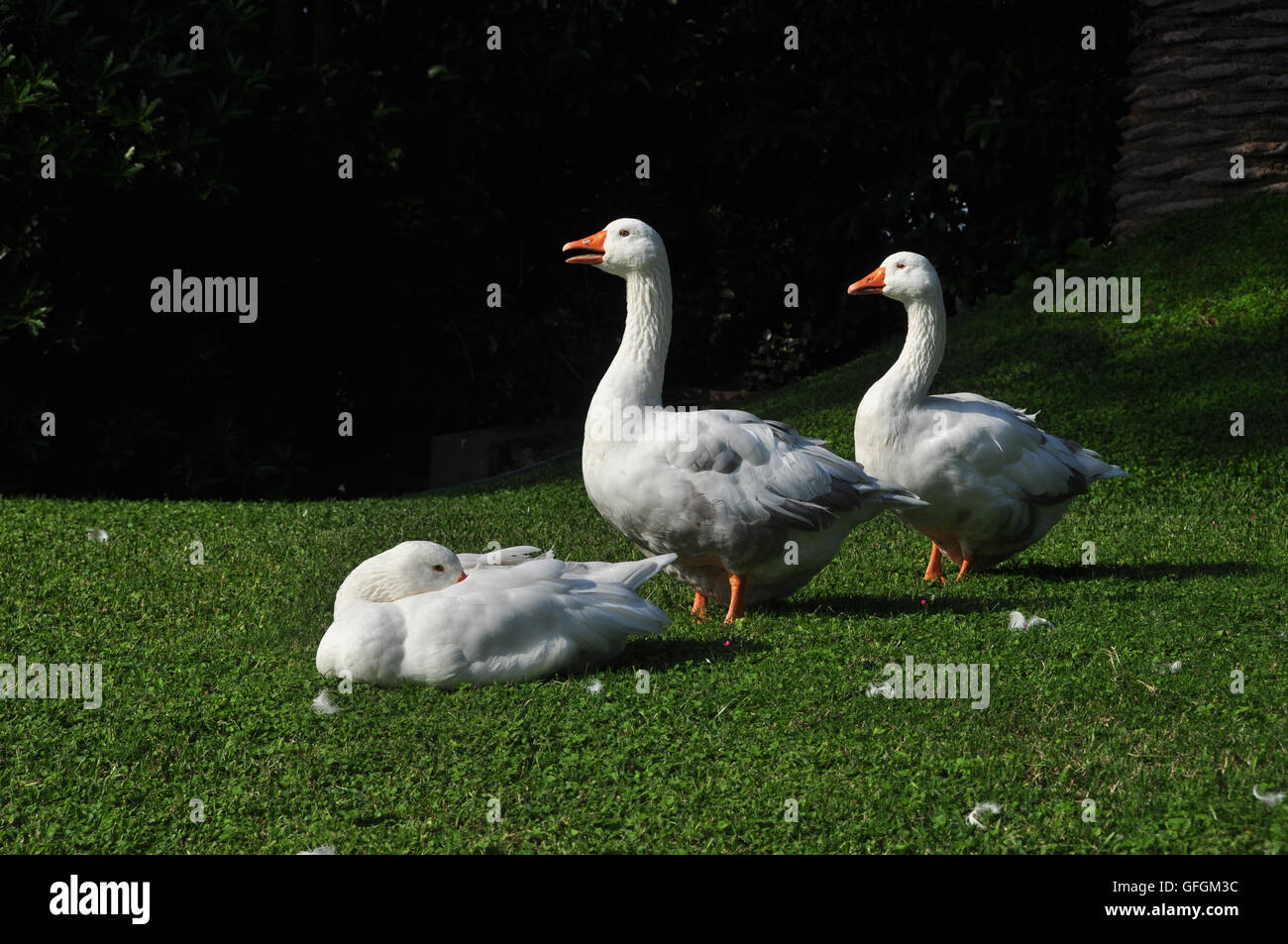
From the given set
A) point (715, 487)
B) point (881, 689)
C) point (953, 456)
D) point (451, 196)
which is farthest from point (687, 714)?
point (451, 196)

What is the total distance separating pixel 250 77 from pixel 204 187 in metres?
1.22

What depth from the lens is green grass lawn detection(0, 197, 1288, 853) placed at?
156 inches

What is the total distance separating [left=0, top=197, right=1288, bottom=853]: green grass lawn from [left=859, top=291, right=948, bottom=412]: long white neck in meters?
1.03

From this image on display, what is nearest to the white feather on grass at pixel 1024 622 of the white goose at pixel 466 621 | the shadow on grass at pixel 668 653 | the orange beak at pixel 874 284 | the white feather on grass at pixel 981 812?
the shadow on grass at pixel 668 653

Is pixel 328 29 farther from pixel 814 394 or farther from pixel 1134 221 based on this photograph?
pixel 1134 221

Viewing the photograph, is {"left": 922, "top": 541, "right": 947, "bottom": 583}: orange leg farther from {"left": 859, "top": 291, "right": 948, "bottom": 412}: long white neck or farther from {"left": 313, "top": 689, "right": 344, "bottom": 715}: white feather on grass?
{"left": 313, "top": 689, "right": 344, "bottom": 715}: white feather on grass

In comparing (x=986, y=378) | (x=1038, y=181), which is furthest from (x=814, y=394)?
(x=1038, y=181)

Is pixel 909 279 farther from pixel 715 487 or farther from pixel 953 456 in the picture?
pixel 715 487

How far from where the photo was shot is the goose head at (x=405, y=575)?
541 centimetres

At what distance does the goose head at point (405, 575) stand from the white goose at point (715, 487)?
36.1 inches

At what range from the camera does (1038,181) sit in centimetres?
1367

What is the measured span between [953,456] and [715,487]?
61.5 inches

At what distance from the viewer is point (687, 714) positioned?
481 centimetres

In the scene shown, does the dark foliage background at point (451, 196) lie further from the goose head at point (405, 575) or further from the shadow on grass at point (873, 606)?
the shadow on grass at point (873, 606)
